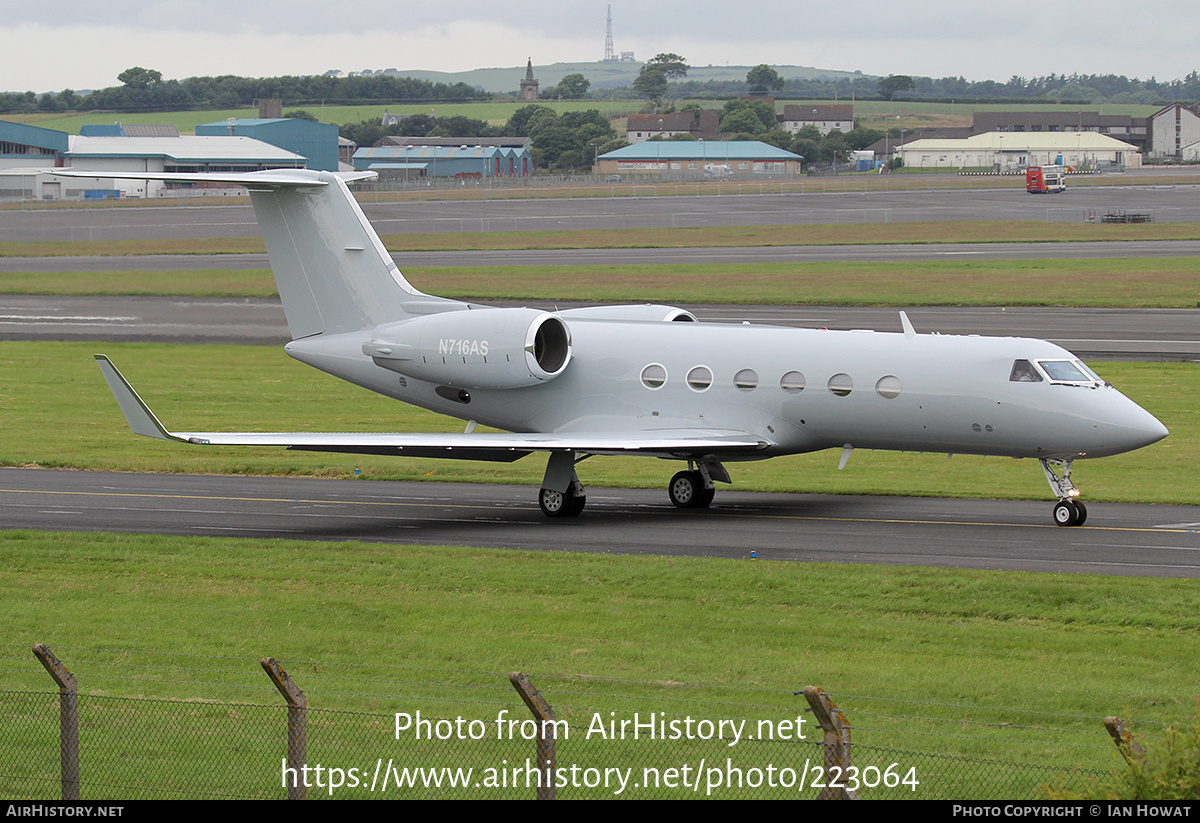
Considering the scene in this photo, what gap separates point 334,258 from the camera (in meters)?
29.9

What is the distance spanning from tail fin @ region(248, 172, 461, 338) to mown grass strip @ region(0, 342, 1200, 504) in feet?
14.9

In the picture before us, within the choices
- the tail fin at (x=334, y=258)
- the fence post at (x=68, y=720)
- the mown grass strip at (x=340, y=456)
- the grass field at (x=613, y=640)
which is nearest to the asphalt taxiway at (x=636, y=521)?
the mown grass strip at (x=340, y=456)

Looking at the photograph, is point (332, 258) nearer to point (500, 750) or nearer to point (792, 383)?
point (792, 383)

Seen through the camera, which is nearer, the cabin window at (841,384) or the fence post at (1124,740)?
the fence post at (1124,740)

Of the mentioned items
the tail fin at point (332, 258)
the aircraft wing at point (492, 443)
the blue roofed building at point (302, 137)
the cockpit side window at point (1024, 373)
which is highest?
the blue roofed building at point (302, 137)

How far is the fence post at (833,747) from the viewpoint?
926 cm

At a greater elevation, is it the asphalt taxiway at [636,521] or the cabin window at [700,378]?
the cabin window at [700,378]

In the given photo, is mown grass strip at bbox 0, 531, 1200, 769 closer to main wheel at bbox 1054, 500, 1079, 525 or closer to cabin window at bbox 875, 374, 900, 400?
main wheel at bbox 1054, 500, 1079, 525

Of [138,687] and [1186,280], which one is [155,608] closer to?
[138,687]

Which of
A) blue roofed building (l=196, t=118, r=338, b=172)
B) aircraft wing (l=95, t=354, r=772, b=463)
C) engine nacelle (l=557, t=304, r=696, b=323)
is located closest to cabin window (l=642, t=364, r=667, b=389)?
aircraft wing (l=95, t=354, r=772, b=463)

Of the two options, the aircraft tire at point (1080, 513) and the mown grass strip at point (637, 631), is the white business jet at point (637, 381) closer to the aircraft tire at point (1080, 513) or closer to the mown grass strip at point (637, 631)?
the aircraft tire at point (1080, 513)

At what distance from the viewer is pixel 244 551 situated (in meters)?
23.5

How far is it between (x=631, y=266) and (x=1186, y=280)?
2645cm

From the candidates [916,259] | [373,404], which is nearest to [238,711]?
[373,404]
